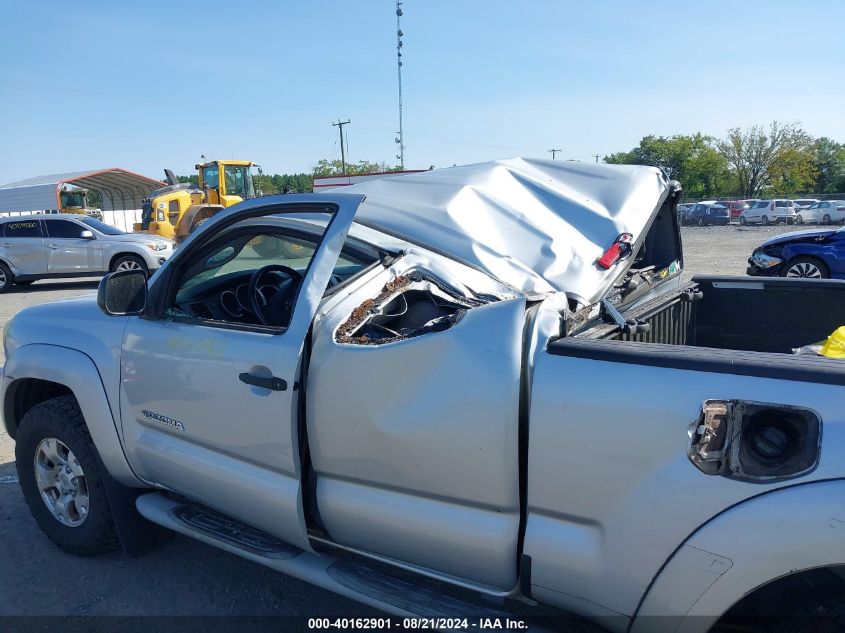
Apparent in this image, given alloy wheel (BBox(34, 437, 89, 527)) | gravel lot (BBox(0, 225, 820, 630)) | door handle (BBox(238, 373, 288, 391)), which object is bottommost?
gravel lot (BBox(0, 225, 820, 630))

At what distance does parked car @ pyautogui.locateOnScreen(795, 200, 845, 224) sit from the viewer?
1592 inches

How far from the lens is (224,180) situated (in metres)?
24.0

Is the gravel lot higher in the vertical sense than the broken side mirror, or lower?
lower

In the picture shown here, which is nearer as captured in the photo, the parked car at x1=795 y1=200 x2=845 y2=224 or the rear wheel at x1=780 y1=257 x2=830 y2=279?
the rear wheel at x1=780 y1=257 x2=830 y2=279

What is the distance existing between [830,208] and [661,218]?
4371 centimetres

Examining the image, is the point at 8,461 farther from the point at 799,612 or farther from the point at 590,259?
the point at 799,612

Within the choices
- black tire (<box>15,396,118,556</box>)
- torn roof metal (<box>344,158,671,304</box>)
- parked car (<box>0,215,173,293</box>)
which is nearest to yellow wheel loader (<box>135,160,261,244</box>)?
parked car (<box>0,215,173,293</box>)

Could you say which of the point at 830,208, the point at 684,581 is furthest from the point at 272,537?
the point at 830,208

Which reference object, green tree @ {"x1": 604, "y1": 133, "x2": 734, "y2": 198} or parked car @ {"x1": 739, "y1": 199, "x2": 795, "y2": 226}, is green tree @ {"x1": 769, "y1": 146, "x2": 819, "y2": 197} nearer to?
green tree @ {"x1": 604, "y1": 133, "x2": 734, "y2": 198}

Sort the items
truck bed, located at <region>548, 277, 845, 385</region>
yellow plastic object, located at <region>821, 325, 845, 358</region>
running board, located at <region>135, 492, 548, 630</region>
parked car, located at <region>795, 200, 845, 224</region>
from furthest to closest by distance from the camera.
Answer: parked car, located at <region>795, 200, 845, 224</region>, truck bed, located at <region>548, 277, 845, 385</region>, yellow plastic object, located at <region>821, 325, 845, 358</region>, running board, located at <region>135, 492, 548, 630</region>

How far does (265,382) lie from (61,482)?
1820 mm

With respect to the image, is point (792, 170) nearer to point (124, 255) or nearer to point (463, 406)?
point (124, 255)

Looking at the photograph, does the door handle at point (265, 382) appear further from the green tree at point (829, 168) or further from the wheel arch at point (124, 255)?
the green tree at point (829, 168)

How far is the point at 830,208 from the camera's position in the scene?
40.8 meters
